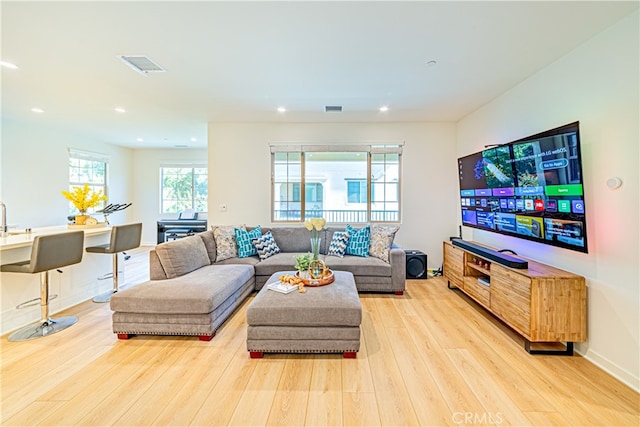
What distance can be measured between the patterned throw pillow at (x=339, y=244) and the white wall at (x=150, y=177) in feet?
17.3

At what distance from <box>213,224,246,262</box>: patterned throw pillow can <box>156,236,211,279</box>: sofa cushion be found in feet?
1.18

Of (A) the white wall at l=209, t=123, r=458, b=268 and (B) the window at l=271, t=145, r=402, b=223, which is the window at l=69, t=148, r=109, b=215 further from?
(B) the window at l=271, t=145, r=402, b=223

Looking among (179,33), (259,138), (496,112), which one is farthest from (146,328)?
(496,112)

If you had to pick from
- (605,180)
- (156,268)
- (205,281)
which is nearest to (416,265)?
(605,180)

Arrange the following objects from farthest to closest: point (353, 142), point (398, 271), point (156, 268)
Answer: point (353, 142) < point (398, 271) < point (156, 268)

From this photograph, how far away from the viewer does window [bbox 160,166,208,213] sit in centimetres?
775

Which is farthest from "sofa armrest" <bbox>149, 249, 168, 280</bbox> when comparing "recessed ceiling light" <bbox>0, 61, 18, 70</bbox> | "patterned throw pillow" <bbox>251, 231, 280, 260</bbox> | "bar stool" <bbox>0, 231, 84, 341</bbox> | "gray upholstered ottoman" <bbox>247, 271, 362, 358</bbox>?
"recessed ceiling light" <bbox>0, 61, 18, 70</bbox>

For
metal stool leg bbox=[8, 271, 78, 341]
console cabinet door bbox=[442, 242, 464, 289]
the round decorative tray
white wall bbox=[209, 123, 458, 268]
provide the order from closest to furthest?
metal stool leg bbox=[8, 271, 78, 341] < the round decorative tray < console cabinet door bbox=[442, 242, 464, 289] < white wall bbox=[209, 123, 458, 268]

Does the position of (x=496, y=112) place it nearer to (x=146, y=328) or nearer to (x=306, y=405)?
(x=306, y=405)

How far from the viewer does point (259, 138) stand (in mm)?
5023

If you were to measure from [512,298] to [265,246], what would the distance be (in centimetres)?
307

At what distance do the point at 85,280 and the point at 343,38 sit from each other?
424cm

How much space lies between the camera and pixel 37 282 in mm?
2951

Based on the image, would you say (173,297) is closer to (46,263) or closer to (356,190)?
(46,263)
